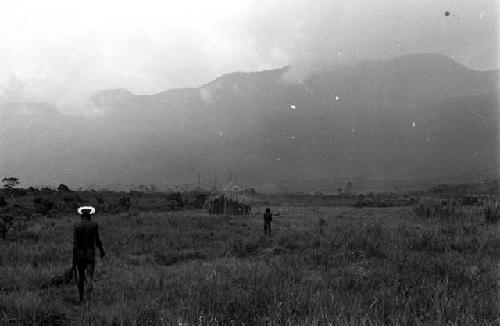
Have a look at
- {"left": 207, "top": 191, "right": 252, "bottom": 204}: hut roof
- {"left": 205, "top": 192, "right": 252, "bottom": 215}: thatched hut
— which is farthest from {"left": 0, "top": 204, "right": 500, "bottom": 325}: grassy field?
{"left": 207, "top": 191, "right": 252, "bottom": 204}: hut roof

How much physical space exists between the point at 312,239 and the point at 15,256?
11139 mm

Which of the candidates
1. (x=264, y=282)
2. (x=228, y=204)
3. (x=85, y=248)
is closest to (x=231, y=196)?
(x=228, y=204)

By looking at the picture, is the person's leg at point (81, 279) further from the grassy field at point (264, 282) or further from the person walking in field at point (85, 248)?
the grassy field at point (264, 282)

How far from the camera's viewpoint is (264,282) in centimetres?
827

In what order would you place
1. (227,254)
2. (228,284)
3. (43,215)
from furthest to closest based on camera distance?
1. (43,215)
2. (227,254)
3. (228,284)

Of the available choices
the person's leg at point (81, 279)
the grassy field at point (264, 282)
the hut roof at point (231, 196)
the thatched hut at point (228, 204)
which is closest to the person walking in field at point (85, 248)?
the person's leg at point (81, 279)

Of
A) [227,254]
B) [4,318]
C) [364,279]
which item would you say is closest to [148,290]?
[4,318]

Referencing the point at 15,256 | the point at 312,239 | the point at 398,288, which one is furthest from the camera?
the point at 312,239

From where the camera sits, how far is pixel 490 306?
6293 millimetres

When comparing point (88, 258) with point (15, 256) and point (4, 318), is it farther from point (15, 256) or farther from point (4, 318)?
point (15, 256)

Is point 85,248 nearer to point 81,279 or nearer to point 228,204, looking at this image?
point 81,279

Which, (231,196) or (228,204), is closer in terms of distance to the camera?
(228,204)

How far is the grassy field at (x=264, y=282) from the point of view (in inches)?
239

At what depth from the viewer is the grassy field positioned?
19.9 ft
